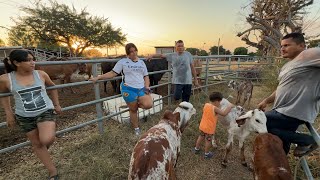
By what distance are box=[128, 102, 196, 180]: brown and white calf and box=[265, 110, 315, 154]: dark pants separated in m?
1.20

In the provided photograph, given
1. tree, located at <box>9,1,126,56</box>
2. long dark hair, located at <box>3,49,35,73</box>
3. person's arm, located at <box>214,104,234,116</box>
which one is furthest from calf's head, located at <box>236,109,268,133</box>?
tree, located at <box>9,1,126,56</box>

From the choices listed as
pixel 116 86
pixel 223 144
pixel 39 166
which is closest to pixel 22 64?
pixel 39 166

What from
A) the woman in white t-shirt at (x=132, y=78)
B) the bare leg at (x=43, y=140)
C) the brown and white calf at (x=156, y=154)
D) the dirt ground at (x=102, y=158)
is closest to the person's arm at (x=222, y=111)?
the dirt ground at (x=102, y=158)

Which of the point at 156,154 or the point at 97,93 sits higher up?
the point at 97,93

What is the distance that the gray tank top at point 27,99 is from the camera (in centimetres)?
248

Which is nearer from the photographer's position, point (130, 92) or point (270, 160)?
point (270, 160)

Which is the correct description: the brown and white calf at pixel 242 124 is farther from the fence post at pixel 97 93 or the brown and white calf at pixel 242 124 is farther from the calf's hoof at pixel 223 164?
the fence post at pixel 97 93

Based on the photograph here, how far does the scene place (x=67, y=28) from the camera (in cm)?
2442

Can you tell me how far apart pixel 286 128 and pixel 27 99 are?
304 centimetres

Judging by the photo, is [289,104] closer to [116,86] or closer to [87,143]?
[87,143]

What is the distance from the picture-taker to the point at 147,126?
491cm

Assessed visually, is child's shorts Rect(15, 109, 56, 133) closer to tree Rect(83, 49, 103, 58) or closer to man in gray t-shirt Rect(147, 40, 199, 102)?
man in gray t-shirt Rect(147, 40, 199, 102)

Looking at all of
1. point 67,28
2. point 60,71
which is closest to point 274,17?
point 60,71

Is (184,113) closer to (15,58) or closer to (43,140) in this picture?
(43,140)
